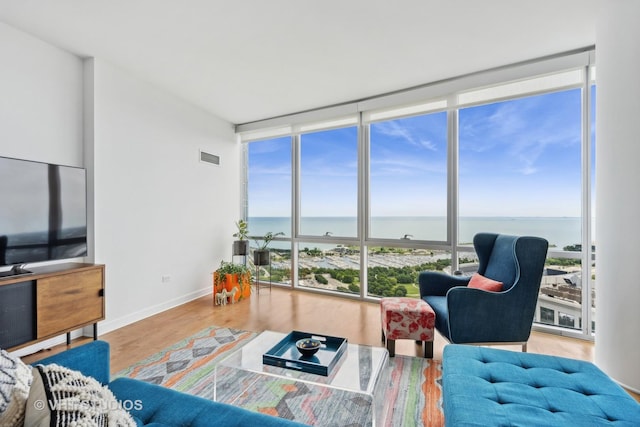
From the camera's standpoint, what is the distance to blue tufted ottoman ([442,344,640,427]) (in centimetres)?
111

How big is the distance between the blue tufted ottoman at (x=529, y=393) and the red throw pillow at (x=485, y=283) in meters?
0.84

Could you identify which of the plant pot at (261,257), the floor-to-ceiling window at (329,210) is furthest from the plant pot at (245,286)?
the floor-to-ceiling window at (329,210)

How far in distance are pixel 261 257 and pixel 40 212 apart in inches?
99.9

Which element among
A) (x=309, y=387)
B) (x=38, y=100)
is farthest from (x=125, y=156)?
(x=309, y=387)

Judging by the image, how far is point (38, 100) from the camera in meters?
2.66

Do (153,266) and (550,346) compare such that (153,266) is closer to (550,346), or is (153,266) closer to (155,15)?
(155,15)

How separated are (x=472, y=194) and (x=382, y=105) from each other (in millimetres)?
1534

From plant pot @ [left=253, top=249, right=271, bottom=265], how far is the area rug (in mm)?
1855

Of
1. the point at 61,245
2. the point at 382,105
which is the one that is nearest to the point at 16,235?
the point at 61,245

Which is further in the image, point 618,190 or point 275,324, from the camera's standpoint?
point 275,324

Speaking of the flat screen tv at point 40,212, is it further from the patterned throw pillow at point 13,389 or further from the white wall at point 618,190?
the white wall at point 618,190

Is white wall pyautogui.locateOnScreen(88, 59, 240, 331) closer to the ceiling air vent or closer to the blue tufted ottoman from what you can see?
the ceiling air vent

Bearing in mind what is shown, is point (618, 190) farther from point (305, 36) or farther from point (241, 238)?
point (241, 238)

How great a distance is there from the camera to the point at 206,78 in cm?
338
